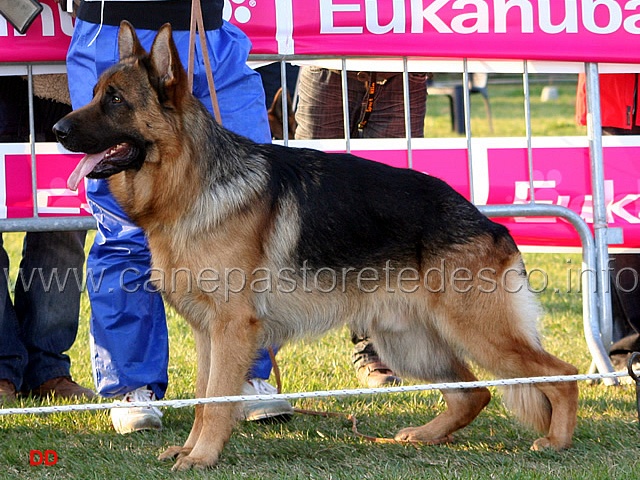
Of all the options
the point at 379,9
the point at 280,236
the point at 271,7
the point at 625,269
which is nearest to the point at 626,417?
the point at 625,269

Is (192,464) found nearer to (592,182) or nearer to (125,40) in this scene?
(125,40)

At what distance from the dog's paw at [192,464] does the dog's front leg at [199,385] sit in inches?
5.4

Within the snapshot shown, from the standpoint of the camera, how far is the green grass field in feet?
10.9

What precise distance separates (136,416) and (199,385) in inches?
17.6

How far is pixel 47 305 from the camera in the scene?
4625 millimetres

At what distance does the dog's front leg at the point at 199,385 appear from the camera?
11.5ft

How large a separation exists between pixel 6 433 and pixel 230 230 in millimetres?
1415

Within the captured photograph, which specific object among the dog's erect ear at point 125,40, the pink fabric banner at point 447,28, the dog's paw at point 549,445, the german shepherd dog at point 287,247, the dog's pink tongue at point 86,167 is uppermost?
the pink fabric banner at point 447,28

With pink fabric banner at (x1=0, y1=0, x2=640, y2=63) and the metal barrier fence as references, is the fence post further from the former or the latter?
pink fabric banner at (x1=0, y1=0, x2=640, y2=63)

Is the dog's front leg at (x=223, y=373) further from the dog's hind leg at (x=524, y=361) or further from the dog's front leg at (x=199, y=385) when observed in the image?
the dog's hind leg at (x=524, y=361)

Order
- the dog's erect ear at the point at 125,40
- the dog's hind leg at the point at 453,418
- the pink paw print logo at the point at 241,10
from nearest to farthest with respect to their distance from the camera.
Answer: the dog's erect ear at the point at 125,40 → the dog's hind leg at the point at 453,418 → the pink paw print logo at the point at 241,10

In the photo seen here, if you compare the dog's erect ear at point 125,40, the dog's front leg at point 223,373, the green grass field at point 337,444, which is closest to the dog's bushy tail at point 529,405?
the green grass field at point 337,444

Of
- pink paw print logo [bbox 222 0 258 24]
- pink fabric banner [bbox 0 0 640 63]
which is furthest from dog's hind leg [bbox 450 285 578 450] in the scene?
pink paw print logo [bbox 222 0 258 24]

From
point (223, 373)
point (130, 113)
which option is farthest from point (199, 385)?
point (130, 113)
